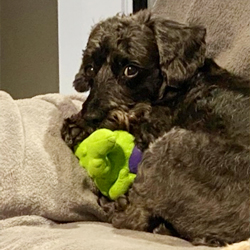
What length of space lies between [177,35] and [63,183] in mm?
581

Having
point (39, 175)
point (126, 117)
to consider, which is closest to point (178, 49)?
point (126, 117)

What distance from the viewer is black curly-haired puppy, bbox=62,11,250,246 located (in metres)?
1.55

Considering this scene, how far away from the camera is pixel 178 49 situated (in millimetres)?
1895

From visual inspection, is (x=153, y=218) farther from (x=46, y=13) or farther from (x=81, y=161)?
(x=46, y=13)

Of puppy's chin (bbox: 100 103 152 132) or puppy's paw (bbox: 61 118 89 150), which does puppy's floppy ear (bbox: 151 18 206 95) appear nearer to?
puppy's chin (bbox: 100 103 152 132)

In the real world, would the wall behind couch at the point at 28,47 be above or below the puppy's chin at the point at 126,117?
below

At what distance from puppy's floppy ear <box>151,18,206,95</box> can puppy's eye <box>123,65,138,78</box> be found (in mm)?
81

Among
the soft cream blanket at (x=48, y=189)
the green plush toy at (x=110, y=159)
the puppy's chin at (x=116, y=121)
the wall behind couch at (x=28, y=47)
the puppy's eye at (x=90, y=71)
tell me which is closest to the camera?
the soft cream blanket at (x=48, y=189)

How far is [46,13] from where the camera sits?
12.1 feet

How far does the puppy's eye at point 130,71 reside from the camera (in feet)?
6.12

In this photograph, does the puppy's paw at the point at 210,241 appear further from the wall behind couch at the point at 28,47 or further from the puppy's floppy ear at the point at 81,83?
the wall behind couch at the point at 28,47

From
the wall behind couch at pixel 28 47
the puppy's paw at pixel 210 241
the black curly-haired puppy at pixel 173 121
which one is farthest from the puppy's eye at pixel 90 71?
the wall behind couch at pixel 28 47

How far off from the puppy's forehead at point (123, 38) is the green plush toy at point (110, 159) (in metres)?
0.26

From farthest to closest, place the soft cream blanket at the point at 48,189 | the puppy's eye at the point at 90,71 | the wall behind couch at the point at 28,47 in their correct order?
the wall behind couch at the point at 28,47, the puppy's eye at the point at 90,71, the soft cream blanket at the point at 48,189
